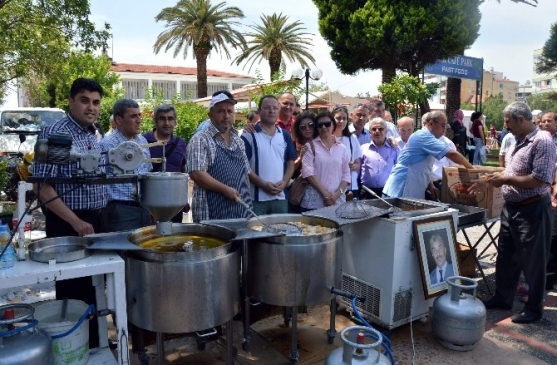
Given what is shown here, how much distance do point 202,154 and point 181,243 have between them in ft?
2.79

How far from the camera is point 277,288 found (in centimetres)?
256

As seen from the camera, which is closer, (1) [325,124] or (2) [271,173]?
(2) [271,173]

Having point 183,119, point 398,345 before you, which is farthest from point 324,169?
point 183,119

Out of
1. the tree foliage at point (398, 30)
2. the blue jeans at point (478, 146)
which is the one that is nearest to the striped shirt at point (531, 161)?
the blue jeans at point (478, 146)

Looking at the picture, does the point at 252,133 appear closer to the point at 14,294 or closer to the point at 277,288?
the point at 277,288

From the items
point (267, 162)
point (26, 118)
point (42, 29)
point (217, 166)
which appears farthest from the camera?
point (26, 118)

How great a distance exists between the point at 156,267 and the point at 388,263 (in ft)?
5.84

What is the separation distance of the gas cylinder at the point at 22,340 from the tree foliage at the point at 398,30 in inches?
556

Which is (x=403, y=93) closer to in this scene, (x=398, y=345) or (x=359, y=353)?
(x=398, y=345)

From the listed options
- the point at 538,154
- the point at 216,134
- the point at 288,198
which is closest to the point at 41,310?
the point at 216,134

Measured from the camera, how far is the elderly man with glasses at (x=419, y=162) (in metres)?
4.14

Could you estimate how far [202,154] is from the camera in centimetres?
318

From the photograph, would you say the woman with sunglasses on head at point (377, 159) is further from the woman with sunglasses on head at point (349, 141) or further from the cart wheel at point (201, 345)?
the cart wheel at point (201, 345)

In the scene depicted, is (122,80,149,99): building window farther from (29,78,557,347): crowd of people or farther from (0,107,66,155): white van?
(29,78,557,347): crowd of people
